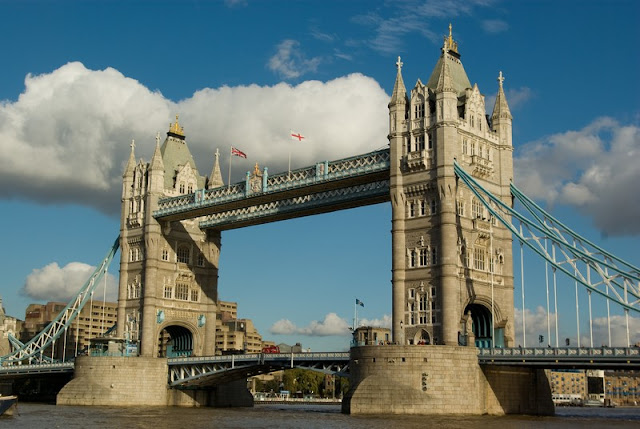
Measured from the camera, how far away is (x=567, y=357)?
67438 mm

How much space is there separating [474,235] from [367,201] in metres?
11.8

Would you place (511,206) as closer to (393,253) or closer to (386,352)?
(393,253)

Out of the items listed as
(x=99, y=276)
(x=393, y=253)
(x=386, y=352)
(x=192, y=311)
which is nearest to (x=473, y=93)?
(x=393, y=253)

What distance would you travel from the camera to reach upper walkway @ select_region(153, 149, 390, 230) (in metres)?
85.6

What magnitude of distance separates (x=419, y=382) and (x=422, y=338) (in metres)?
7.42

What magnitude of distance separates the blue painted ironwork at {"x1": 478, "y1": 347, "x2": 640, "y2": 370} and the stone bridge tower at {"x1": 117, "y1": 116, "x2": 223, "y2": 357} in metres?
42.4

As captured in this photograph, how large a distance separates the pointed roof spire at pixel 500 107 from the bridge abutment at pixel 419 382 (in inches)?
919

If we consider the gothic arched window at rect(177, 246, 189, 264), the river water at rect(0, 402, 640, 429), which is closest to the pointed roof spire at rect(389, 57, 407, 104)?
the river water at rect(0, 402, 640, 429)

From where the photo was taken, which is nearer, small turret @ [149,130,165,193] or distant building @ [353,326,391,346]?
distant building @ [353,326,391,346]

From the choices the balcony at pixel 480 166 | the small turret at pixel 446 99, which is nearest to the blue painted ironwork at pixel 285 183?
the small turret at pixel 446 99

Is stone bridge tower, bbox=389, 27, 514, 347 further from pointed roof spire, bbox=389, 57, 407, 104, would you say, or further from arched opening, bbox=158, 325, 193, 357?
arched opening, bbox=158, 325, 193, 357

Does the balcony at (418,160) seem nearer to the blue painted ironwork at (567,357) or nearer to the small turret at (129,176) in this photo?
the blue painted ironwork at (567,357)

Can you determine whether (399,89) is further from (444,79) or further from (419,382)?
(419,382)

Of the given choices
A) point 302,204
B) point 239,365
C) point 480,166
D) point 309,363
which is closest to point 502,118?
point 480,166
